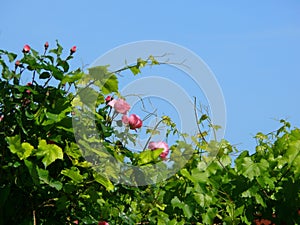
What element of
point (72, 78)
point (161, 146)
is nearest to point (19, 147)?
point (72, 78)

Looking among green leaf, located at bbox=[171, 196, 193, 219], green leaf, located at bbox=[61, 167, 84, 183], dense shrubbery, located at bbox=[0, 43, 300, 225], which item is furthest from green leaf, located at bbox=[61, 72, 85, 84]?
A: green leaf, located at bbox=[171, 196, 193, 219]

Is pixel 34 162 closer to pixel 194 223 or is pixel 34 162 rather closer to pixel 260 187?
pixel 194 223

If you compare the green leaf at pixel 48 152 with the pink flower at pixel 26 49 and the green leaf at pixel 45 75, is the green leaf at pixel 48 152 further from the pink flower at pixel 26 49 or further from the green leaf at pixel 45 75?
the pink flower at pixel 26 49

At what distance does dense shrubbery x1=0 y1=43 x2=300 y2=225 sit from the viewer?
235cm

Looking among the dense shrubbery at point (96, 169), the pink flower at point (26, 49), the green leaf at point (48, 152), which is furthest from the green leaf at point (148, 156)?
the pink flower at point (26, 49)

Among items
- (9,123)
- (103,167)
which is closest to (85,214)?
(103,167)

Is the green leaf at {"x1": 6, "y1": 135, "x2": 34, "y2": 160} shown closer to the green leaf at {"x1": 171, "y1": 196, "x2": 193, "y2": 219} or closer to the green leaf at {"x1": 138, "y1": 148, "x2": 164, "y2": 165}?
the green leaf at {"x1": 138, "y1": 148, "x2": 164, "y2": 165}

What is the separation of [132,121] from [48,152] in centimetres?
43

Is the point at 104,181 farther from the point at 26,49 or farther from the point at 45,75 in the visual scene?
the point at 26,49

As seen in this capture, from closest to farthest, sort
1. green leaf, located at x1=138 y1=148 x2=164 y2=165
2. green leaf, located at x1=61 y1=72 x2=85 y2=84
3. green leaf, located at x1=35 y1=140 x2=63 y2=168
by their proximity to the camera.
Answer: green leaf, located at x1=35 y1=140 x2=63 y2=168 → green leaf, located at x1=61 y1=72 x2=85 y2=84 → green leaf, located at x1=138 y1=148 x2=164 y2=165

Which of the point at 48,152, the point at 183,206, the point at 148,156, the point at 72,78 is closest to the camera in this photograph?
the point at 48,152

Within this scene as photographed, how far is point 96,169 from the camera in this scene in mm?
2406

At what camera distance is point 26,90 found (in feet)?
7.88

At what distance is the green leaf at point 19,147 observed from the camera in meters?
2.26
